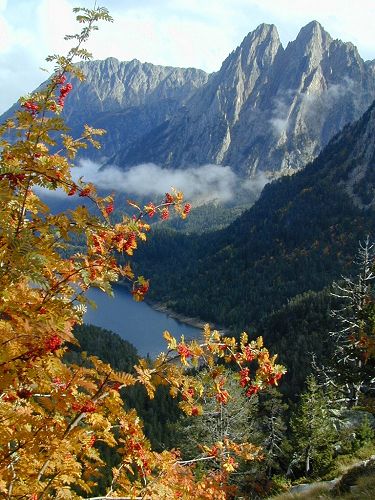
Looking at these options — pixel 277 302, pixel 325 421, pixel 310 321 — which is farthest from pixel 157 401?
pixel 277 302

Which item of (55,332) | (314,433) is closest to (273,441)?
(314,433)

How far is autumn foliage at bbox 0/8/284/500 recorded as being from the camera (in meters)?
4.79

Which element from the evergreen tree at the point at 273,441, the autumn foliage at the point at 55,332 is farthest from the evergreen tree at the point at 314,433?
the autumn foliage at the point at 55,332

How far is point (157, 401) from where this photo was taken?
92000 millimetres

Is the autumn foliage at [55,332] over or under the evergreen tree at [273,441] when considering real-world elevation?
under

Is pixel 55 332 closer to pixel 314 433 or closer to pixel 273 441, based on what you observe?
pixel 314 433

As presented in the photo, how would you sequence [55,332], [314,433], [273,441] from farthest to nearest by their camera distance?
[273,441]
[314,433]
[55,332]

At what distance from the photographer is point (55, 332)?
14.9 feet

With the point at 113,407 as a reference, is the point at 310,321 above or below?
above

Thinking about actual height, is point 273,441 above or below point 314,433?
above

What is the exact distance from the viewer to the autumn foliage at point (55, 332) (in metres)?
4.79

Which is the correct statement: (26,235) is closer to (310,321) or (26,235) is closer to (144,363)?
(144,363)

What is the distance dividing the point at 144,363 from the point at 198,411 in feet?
4.63

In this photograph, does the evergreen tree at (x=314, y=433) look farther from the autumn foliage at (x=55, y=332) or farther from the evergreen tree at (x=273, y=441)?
the autumn foliage at (x=55, y=332)
